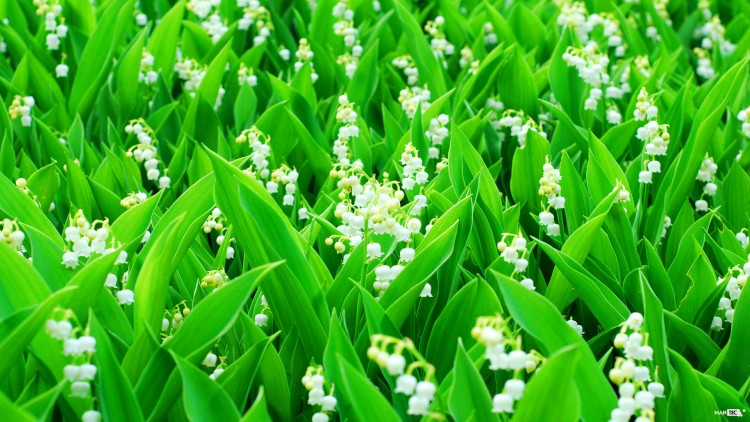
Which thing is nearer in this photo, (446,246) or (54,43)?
(446,246)

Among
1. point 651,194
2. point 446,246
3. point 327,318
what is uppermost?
point 446,246

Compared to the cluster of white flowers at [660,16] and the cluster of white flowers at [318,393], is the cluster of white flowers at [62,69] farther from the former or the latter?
the cluster of white flowers at [660,16]

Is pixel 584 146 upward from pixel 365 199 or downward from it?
downward

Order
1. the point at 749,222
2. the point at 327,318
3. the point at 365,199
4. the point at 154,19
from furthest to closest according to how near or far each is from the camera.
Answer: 1. the point at 154,19
2. the point at 749,222
3. the point at 365,199
4. the point at 327,318

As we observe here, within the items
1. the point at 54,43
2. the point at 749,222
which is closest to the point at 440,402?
the point at 749,222

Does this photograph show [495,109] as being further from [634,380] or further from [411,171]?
[634,380]

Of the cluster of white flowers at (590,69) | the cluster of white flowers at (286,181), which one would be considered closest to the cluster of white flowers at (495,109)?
the cluster of white flowers at (590,69)

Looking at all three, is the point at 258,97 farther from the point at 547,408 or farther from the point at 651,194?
the point at 547,408

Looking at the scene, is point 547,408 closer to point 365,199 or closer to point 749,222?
point 365,199

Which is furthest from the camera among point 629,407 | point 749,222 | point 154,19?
point 154,19
